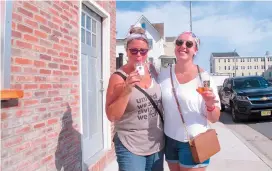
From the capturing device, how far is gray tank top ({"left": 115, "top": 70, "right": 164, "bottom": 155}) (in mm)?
2305

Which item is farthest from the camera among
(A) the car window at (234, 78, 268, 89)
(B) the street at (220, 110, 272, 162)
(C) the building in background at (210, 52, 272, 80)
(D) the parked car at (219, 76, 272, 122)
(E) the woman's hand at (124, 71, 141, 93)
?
(C) the building in background at (210, 52, 272, 80)

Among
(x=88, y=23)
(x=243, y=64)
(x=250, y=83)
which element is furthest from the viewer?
(x=243, y=64)

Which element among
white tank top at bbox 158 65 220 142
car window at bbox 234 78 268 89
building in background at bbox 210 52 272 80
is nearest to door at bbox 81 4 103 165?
white tank top at bbox 158 65 220 142

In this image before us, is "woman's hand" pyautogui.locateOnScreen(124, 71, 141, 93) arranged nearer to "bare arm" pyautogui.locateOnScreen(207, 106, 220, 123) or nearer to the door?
"bare arm" pyautogui.locateOnScreen(207, 106, 220, 123)

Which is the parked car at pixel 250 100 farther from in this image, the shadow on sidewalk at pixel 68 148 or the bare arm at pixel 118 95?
the bare arm at pixel 118 95

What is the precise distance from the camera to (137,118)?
2322 mm

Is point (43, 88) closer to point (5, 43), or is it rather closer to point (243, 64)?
point (5, 43)

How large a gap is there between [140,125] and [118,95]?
36 cm

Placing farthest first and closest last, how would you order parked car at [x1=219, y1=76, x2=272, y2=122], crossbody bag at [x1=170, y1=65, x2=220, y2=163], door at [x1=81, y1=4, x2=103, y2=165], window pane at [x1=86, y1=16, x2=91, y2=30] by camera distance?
parked car at [x1=219, y1=76, x2=272, y2=122] < window pane at [x1=86, y1=16, x2=91, y2=30] < door at [x1=81, y1=4, x2=103, y2=165] < crossbody bag at [x1=170, y1=65, x2=220, y2=163]

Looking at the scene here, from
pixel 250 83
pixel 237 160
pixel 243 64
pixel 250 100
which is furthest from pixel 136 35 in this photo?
pixel 243 64

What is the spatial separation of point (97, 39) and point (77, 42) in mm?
1135

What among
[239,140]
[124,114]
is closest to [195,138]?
[124,114]

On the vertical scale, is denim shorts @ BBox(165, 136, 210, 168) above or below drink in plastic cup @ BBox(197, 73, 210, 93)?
below

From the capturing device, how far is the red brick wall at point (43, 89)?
90.9 inches
